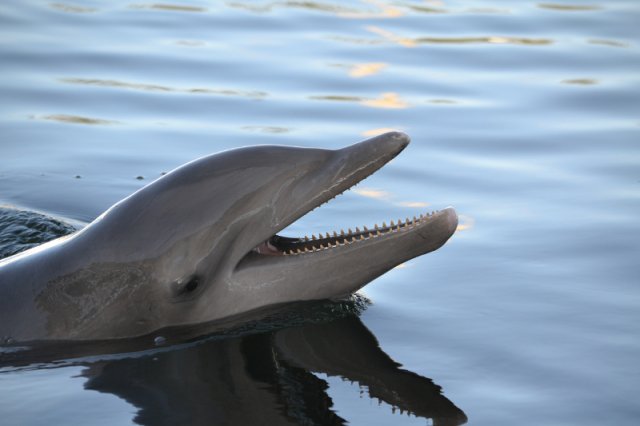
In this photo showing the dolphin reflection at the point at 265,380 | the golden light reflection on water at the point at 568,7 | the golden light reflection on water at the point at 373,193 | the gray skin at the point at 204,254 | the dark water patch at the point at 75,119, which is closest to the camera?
the dolphin reflection at the point at 265,380

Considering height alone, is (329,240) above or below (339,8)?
below

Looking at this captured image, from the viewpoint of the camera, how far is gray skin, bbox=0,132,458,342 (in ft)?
25.3

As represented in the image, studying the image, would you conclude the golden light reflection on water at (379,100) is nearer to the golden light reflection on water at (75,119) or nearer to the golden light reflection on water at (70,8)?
the golden light reflection on water at (75,119)

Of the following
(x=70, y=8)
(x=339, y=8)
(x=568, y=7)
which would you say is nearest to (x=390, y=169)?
(x=339, y=8)

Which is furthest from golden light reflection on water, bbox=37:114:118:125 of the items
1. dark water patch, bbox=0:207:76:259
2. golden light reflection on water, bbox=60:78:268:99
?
dark water patch, bbox=0:207:76:259

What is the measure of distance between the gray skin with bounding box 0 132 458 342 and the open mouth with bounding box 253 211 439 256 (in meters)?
0.02

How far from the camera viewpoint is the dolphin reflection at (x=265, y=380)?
22.3ft

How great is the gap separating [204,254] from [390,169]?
539 cm

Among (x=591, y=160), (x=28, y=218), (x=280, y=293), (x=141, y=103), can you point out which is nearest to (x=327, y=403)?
(x=280, y=293)

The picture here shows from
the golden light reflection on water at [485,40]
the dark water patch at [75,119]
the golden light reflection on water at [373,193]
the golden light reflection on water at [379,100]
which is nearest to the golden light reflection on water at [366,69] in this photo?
the golden light reflection on water at [379,100]

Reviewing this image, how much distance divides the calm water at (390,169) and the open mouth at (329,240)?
21.7 inches

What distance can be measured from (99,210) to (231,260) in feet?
13.1

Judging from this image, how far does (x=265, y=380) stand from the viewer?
23.9ft

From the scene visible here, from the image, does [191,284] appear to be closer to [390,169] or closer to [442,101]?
[390,169]
